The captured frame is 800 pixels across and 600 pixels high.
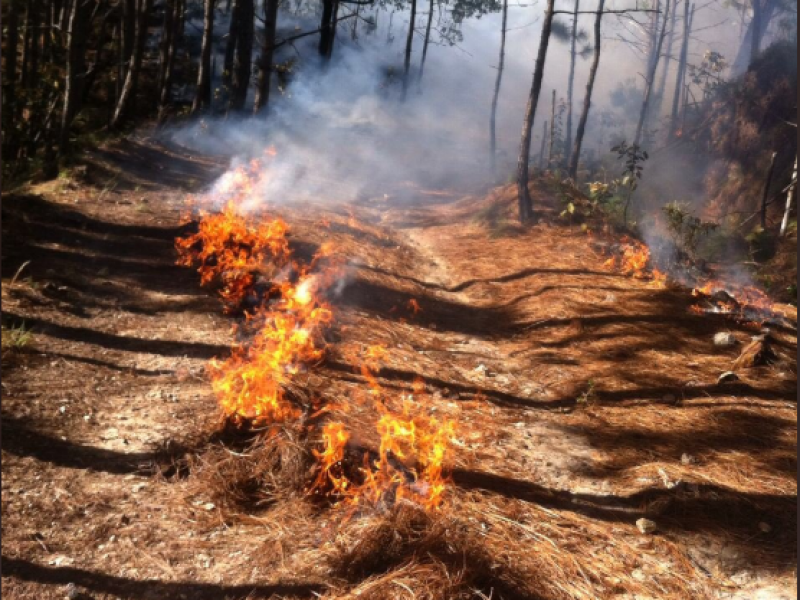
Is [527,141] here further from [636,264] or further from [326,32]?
[326,32]

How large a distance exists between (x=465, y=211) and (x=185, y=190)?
22.9 feet

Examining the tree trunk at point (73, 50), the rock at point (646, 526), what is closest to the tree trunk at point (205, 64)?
the tree trunk at point (73, 50)

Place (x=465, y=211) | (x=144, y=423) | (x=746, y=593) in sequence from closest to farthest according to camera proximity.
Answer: (x=746, y=593) < (x=144, y=423) < (x=465, y=211)

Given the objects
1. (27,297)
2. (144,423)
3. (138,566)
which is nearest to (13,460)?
(144,423)

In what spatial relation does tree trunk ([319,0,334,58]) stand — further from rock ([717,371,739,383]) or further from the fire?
rock ([717,371,739,383])

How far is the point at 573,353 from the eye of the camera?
593 centimetres

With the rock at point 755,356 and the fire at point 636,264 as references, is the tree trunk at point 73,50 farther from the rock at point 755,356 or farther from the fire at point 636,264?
the rock at point 755,356

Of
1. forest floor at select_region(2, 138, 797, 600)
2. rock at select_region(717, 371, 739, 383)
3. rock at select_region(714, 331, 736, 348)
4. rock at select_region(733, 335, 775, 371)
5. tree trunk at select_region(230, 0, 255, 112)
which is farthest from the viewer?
tree trunk at select_region(230, 0, 255, 112)

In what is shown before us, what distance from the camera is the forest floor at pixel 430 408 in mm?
2723

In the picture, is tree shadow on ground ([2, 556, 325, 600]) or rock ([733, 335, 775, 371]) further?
rock ([733, 335, 775, 371])

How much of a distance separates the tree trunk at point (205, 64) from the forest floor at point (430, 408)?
855 centimetres

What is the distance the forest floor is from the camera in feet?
8.93

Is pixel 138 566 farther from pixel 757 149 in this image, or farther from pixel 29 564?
pixel 757 149

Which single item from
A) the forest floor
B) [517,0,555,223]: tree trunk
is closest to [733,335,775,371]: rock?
the forest floor
